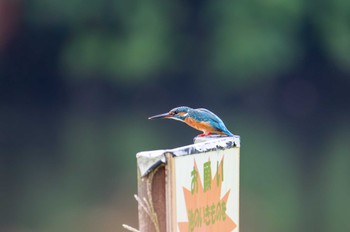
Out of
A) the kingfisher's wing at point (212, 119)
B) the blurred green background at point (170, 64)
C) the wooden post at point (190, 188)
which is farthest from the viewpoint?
the blurred green background at point (170, 64)

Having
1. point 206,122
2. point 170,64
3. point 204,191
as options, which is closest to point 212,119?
point 206,122

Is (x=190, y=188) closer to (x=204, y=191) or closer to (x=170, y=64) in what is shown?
(x=204, y=191)

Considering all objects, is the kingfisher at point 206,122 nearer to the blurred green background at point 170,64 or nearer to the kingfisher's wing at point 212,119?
the kingfisher's wing at point 212,119

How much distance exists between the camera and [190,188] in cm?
147

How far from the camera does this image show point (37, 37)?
45.5 ft

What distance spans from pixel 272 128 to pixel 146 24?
10.0 feet

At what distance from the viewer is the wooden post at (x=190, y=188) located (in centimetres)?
137

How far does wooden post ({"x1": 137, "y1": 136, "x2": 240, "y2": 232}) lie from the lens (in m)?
1.37

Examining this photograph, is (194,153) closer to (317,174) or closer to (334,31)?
(317,174)

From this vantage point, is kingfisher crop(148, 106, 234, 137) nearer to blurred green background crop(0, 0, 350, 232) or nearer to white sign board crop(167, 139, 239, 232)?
white sign board crop(167, 139, 239, 232)

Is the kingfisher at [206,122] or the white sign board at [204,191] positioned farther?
the kingfisher at [206,122]

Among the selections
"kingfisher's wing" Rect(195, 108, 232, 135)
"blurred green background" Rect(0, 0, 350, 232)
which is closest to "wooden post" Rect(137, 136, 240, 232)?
"kingfisher's wing" Rect(195, 108, 232, 135)

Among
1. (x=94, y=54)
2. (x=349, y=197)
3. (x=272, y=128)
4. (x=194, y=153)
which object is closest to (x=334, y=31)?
(x=272, y=128)

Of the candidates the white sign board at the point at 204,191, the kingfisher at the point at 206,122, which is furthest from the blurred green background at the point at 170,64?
the white sign board at the point at 204,191
